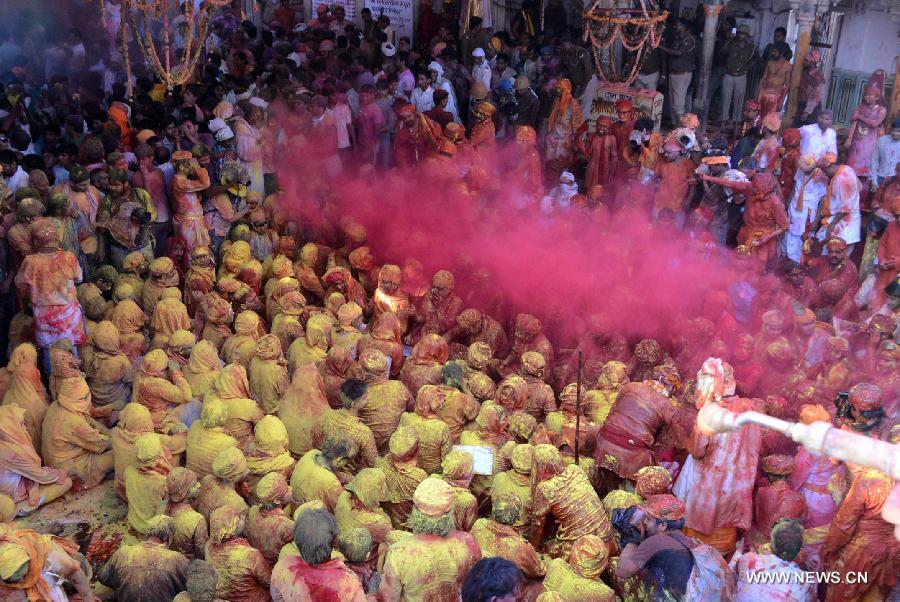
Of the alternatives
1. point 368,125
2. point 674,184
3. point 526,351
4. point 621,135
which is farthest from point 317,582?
point 368,125

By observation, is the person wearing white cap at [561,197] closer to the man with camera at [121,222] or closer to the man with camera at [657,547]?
the man with camera at [121,222]

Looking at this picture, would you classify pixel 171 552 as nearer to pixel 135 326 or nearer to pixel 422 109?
pixel 135 326

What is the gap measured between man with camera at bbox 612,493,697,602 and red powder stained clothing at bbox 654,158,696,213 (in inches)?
233

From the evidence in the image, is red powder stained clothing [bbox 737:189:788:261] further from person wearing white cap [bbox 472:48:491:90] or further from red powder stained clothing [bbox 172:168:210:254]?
red powder stained clothing [bbox 172:168:210:254]

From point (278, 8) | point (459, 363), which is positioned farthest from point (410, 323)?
point (278, 8)

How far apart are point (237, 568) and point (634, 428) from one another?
2.78 meters

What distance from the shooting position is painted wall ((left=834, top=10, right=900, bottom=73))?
46.3 ft

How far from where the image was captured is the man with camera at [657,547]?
4609 millimetres

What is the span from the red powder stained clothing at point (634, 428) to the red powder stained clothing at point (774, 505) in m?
0.76

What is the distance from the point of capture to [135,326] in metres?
8.04

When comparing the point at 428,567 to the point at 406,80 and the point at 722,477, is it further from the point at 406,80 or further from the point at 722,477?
the point at 406,80

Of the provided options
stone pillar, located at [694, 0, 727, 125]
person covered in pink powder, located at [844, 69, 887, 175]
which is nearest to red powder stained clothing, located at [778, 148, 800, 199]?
person covered in pink powder, located at [844, 69, 887, 175]

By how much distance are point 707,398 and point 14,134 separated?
25.8 feet

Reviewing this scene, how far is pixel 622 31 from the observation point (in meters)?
13.1
